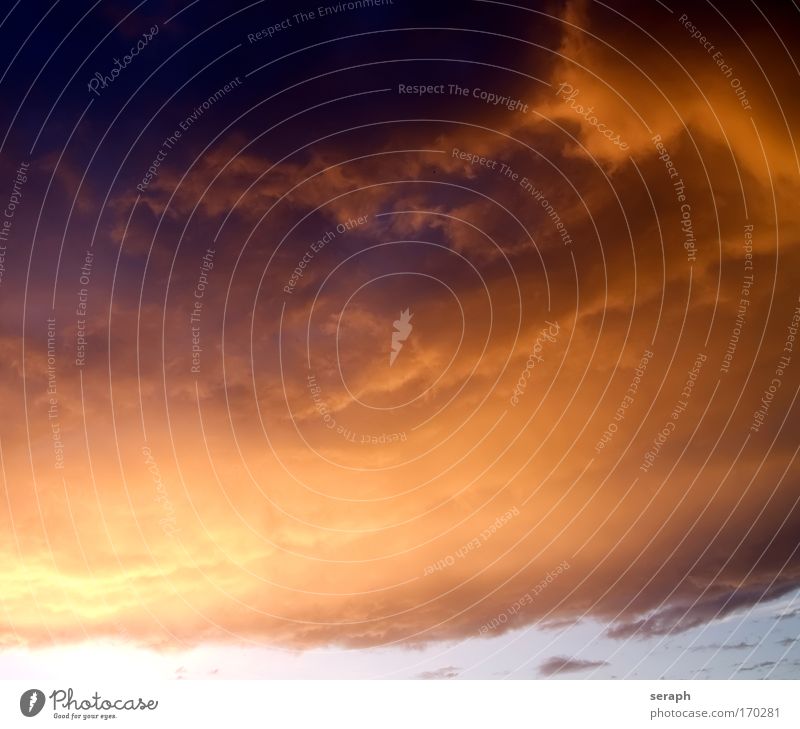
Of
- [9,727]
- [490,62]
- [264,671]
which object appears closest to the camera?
[9,727]

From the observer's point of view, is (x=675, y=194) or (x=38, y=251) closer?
(x=38, y=251)

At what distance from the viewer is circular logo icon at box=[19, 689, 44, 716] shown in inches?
368

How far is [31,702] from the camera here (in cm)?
939

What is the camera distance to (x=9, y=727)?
923 centimetres

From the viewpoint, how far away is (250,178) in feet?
36.2

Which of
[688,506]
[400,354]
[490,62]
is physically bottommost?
[688,506]

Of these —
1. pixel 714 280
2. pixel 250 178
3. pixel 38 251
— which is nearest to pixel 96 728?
pixel 38 251

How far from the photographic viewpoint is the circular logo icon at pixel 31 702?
9.35 m

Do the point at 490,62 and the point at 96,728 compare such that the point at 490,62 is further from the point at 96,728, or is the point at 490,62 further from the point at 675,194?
the point at 96,728

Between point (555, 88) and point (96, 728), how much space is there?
841 centimetres

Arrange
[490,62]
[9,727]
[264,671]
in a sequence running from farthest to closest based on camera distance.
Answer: [490,62] → [264,671] → [9,727]

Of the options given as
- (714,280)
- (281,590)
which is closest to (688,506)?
(714,280)

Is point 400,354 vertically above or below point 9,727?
above

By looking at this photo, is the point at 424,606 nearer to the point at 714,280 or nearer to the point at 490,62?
the point at 714,280
